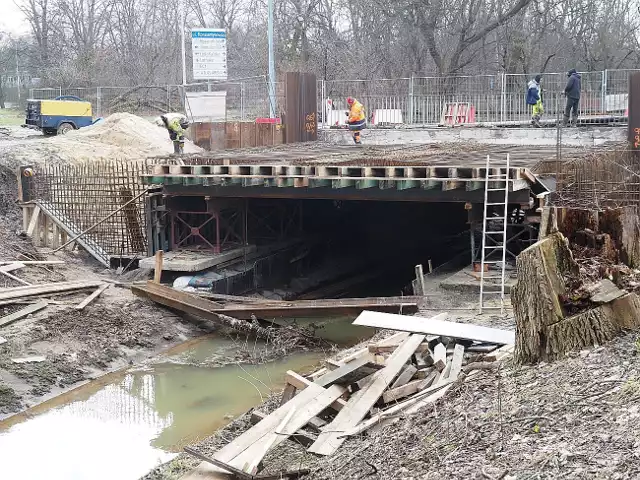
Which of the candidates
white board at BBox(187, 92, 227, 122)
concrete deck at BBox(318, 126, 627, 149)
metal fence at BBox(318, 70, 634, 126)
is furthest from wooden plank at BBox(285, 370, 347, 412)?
white board at BBox(187, 92, 227, 122)

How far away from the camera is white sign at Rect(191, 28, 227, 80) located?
30.5 meters

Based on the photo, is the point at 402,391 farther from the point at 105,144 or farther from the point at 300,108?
the point at 105,144

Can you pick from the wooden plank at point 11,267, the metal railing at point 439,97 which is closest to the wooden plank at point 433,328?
the wooden plank at point 11,267

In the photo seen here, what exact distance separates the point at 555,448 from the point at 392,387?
130 inches

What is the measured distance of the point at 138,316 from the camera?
16.1 metres

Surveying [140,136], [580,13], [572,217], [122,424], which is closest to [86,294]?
[122,424]

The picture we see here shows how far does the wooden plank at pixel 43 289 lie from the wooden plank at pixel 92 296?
0.49 ft

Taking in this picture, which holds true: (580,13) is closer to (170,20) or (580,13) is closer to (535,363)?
(170,20)

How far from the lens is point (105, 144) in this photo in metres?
28.7

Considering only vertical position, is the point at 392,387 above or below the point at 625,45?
below

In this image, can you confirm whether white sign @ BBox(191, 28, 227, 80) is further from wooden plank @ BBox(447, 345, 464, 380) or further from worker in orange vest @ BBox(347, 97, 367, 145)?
wooden plank @ BBox(447, 345, 464, 380)

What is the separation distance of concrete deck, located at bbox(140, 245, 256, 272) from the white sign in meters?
12.4

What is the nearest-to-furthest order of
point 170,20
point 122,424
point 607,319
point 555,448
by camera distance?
point 555,448, point 607,319, point 122,424, point 170,20

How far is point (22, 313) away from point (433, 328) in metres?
8.64
